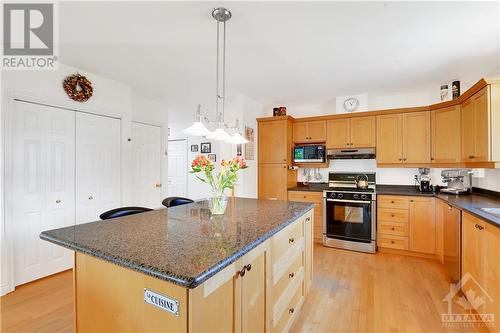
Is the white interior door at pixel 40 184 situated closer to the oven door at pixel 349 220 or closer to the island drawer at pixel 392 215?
the oven door at pixel 349 220

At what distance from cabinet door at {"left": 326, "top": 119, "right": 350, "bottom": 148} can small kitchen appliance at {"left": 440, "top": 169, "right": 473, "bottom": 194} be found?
1386 millimetres

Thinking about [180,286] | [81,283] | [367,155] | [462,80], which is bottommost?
[81,283]

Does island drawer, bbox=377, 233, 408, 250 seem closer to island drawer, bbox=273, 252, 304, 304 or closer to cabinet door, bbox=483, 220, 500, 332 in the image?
cabinet door, bbox=483, 220, 500, 332

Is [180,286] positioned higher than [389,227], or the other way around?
[180,286]

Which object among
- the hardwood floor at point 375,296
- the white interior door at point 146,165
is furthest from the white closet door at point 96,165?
the hardwood floor at point 375,296

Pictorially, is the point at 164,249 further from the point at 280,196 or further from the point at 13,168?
the point at 280,196

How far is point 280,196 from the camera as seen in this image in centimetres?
406

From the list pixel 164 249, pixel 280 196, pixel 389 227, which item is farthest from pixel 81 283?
pixel 389 227

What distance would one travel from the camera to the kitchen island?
896 mm

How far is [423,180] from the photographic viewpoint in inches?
140

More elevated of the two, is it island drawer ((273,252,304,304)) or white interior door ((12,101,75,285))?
white interior door ((12,101,75,285))

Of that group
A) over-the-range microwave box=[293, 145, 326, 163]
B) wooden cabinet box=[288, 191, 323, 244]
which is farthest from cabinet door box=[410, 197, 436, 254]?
over-the-range microwave box=[293, 145, 326, 163]

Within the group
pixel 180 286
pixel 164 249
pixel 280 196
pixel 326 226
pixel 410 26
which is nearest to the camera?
pixel 180 286

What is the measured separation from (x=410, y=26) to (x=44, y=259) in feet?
14.1
